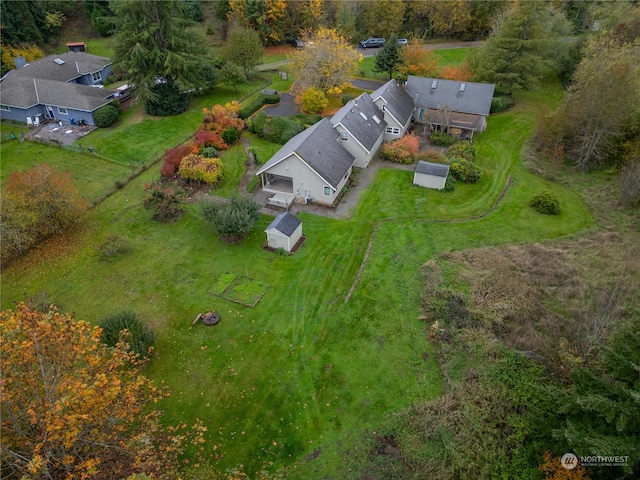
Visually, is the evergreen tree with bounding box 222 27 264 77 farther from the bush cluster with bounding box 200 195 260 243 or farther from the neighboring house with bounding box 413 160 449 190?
the bush cluster with bounding box 200 195 260 243

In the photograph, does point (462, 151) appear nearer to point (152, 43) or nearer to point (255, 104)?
point (255, 104)

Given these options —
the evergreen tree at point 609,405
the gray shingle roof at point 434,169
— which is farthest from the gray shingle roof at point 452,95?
the evergreen tree at point 609,405

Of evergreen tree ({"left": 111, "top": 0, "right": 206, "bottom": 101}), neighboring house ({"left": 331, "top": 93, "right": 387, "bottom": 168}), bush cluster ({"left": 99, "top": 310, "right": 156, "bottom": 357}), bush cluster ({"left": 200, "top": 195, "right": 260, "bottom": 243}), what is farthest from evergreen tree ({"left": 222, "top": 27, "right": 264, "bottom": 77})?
bush cluster ({"left": 99, "top": 310, "right": 156, "bottom": 357})

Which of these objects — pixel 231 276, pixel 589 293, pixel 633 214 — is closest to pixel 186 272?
pixel 231 276

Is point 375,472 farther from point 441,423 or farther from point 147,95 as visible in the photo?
point 147,95

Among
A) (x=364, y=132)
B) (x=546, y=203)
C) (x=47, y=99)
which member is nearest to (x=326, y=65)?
(x=364, y=132)
